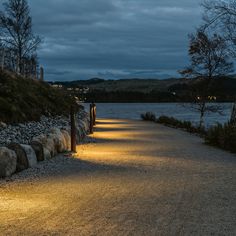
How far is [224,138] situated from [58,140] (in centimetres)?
660

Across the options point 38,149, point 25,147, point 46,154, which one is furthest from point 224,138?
point 25,147

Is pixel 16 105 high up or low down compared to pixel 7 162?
up

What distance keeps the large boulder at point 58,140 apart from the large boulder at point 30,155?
98.6 inches

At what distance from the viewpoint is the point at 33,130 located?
62.0 feet

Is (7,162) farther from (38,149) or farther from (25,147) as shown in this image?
(38,149)

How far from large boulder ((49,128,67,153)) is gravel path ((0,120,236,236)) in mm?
1171

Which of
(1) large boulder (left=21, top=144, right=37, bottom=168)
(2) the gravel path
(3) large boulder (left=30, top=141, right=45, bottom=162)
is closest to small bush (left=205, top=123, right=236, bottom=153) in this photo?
(2) the gravel path

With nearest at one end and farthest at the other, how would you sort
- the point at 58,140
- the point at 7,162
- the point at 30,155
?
the point at 7,162 → the point at 30,155 → the point at 58,140

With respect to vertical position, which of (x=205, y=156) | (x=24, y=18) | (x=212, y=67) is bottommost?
(x=205, y=156)

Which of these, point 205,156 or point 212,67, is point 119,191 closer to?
point 205,156

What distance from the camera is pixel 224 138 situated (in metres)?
18.3

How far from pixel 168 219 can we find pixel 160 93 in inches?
6304

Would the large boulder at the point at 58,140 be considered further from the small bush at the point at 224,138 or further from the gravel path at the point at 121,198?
the small bush at the point at 224,138

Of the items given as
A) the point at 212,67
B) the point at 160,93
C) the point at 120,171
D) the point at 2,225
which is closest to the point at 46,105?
the point at 212,67
